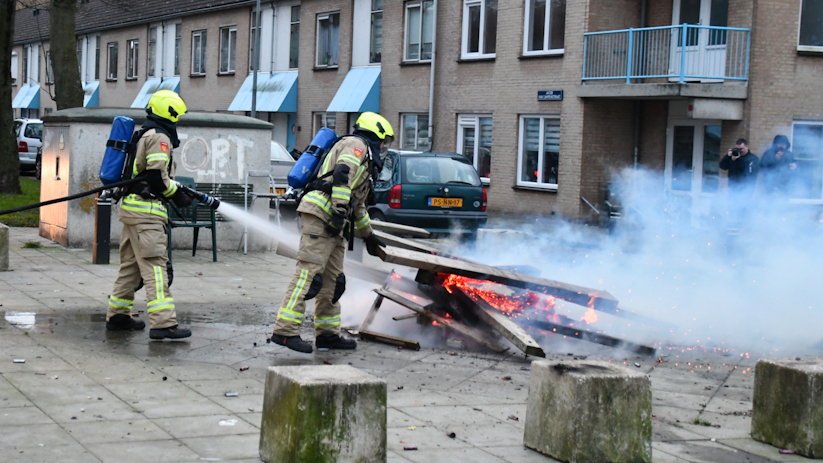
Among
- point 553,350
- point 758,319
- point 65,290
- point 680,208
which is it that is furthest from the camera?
point 680,208

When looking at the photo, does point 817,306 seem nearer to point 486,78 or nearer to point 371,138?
point 371,138

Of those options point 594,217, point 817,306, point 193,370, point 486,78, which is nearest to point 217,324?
point 193,370

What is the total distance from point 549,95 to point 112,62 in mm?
29952

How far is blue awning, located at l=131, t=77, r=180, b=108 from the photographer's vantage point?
1580 inches

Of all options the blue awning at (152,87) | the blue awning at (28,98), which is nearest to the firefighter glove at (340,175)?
the blue awning at (152,87)

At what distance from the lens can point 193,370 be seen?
6.41 meters

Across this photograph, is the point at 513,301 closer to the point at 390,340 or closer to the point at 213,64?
the point at 390,340

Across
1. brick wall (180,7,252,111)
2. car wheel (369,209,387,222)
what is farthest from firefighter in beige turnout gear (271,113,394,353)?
brick wall (180,7,252,111)

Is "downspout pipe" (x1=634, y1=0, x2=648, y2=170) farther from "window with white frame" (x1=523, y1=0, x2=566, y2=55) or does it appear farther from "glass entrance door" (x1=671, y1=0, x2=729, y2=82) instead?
"window with white frame" (x1=523, y1=0, x2=566, y2=55)

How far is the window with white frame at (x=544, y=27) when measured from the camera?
23.1 metres

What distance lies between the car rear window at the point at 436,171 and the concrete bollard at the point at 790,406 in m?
10.0

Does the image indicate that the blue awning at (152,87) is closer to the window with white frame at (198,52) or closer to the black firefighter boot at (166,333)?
the window with white frame at (198,52)

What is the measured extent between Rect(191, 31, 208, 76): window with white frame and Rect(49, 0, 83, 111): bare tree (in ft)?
56.8

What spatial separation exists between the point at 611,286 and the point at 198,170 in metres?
6.20
